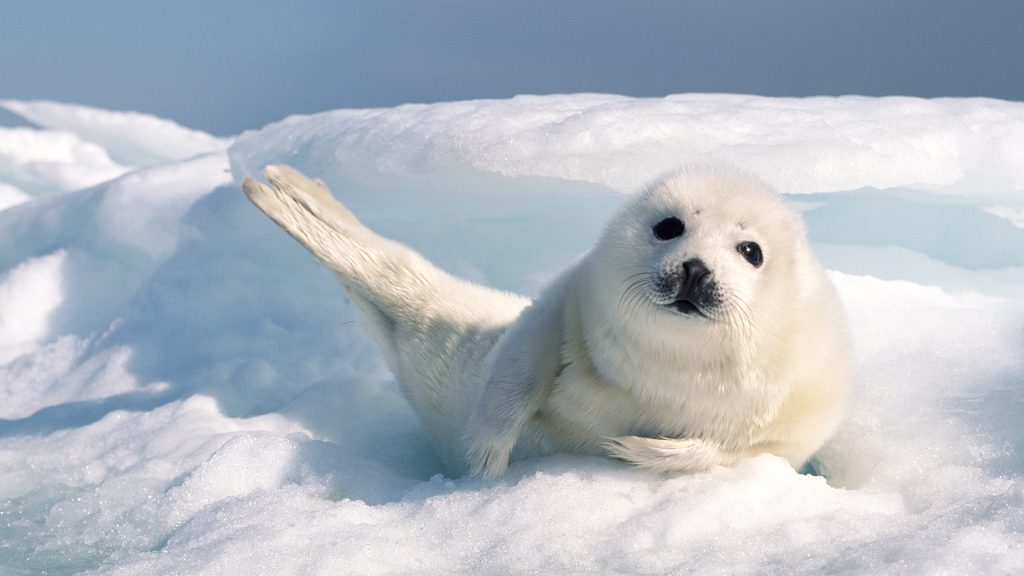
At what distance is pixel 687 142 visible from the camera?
396cm

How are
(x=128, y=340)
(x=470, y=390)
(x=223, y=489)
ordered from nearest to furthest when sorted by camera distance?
(x=223, y=489), (x=470, y=390), (x=128, y=340)

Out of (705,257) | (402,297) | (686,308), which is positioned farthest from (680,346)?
(402,297)

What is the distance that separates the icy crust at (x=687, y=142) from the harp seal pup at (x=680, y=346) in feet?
3.92

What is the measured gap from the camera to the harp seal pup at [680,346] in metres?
2.35

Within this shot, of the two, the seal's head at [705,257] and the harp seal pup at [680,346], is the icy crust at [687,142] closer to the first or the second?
the harp seal pup at [680,346]

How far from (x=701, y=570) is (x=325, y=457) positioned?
4.39 ft

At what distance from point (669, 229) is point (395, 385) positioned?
5.89 feet

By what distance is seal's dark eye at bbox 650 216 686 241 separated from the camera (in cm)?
244

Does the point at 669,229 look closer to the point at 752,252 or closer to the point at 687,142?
the point at 752,252

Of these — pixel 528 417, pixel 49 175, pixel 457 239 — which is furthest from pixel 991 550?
pixel 49 175

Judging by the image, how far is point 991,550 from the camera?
194 cm

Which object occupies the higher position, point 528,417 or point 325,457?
point 528,417

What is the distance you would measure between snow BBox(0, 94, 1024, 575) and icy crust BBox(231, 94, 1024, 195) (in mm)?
14

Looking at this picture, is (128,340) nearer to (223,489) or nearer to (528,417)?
(223,489)
